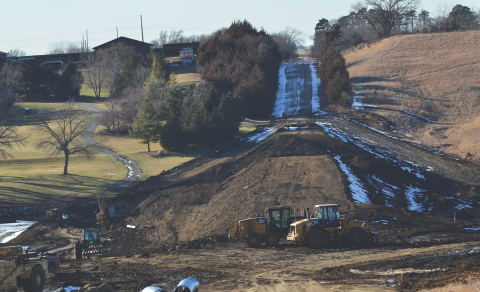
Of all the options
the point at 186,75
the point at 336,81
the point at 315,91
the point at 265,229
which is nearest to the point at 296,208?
the point at 265,229

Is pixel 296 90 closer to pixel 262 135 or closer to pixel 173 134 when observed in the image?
pixel 262 135

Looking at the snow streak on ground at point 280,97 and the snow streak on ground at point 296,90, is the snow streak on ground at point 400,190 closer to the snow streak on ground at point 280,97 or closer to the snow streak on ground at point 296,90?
the snow streak on ground at point 296,90

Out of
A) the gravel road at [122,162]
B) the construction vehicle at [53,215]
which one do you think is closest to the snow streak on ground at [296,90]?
the gravel road at [122,162]

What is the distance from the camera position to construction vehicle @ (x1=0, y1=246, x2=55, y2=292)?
44.3ft

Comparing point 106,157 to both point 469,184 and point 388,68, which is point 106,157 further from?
point 388,68

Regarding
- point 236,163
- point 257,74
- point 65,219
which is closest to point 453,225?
point 236,163

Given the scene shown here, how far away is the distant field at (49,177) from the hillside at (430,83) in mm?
36369

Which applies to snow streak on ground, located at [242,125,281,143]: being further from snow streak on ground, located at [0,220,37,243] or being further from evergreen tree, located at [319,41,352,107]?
snow streak on ground, located at [0,220,37,243]

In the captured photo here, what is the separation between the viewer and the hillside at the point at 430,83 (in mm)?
50750

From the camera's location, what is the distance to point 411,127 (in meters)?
55.3

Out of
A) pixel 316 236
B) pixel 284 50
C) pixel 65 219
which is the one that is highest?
pixel 284 50

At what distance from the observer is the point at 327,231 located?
20406 mm

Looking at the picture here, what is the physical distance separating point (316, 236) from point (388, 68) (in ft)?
233

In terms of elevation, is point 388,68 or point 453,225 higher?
point 388,68
